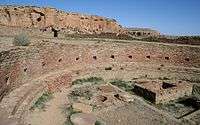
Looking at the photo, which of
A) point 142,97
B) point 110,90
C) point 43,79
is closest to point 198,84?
point 142,97

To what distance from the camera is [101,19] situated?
41.9m

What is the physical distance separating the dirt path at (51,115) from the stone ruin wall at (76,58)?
5.27ft

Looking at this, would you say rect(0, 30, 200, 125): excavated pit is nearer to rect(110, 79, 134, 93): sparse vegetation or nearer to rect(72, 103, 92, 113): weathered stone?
rect(110, 79, 134, 93): sparse vegetation

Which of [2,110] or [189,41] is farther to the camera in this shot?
[189,41]

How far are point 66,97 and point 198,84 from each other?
31.7ft

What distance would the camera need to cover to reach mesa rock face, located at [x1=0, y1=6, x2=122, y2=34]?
1243 inches

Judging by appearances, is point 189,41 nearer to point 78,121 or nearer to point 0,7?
point 78,121

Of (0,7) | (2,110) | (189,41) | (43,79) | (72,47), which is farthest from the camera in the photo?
(0,7)

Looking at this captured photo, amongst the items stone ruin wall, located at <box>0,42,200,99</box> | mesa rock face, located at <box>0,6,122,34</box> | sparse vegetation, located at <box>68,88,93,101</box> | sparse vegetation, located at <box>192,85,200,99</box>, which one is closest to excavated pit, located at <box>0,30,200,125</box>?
stone ruin wall, located at <box>0,42,200,99</box>

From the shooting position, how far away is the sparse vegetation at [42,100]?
1260 cm

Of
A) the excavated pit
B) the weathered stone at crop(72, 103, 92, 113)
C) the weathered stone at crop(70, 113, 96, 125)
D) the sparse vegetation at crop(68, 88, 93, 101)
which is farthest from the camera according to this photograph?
the sparse vegetation at crop(68, 88, 93, 101)

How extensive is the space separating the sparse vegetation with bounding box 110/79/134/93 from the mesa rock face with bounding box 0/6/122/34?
13382mm

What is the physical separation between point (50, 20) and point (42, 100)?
23.7 meters

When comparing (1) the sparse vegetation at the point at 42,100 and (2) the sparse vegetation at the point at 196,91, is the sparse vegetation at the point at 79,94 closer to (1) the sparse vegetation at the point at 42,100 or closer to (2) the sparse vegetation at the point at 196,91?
(1) the sparse vegetation at the point at 42,100
